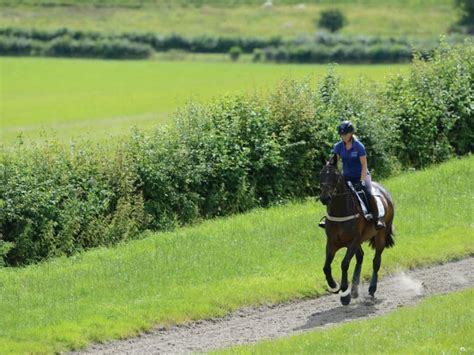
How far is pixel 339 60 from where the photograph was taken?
85438 mm

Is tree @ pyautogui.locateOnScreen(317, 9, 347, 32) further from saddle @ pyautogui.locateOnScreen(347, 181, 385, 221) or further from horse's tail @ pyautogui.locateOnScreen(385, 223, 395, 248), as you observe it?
saddle @ pyautogui.locateOnScreen(347, 181, 385, 221)

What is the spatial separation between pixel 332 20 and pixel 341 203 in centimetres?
9757

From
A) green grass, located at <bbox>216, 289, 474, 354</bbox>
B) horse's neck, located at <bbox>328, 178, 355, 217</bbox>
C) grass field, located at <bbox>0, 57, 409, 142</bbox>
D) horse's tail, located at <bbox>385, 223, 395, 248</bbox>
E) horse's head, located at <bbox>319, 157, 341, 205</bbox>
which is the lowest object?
grass field, located at <bbox>0, 57, 409, 142</bbox>

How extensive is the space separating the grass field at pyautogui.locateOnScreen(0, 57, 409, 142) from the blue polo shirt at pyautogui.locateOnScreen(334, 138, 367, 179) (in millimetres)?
29986

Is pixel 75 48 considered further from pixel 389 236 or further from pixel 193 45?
pixel 389 236

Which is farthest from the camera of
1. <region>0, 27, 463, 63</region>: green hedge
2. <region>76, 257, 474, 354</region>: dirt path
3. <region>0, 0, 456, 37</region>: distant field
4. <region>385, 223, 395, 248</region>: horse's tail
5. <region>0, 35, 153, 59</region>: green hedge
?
<region>0, 0, 456, 37</region>: distant field

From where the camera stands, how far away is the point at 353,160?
21047 mm

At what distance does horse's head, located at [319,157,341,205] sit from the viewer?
1992 centimetres

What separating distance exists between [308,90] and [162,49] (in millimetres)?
67159

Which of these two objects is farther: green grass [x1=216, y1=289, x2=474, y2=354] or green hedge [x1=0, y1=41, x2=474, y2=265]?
green hedge [x1=0, y1=41, x2=474, y2=265]

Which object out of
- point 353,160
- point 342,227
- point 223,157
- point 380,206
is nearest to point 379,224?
point 380,206

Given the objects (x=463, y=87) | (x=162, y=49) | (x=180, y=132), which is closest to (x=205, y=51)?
(x=162, y=49)

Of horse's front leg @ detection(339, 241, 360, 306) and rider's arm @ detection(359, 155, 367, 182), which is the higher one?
rider's arm @ detection(359, 155, 367, 182)

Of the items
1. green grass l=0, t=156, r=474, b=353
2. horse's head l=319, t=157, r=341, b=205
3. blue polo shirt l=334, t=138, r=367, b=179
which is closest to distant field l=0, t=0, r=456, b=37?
green grass l=0, t=156, r=474, b=353
